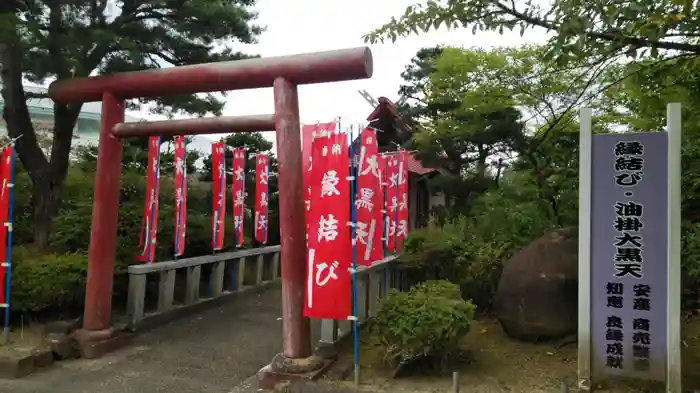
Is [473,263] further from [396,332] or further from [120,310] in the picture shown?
[120,310]

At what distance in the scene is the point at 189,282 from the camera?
31.7ft

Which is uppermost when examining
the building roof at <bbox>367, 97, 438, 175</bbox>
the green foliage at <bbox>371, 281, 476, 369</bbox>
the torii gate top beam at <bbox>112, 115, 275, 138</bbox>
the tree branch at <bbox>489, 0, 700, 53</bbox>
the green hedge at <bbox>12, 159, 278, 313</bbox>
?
the building roof at <bbox>367, 97, 438, 175</bbox>

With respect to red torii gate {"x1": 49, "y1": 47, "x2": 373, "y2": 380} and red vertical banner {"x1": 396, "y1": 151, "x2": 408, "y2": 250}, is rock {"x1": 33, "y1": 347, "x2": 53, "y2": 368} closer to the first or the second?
red torii gate {"x1": 49, "y1": 47, "x2": 373, "y2": 380}

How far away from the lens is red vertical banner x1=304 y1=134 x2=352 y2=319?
18.0 ft

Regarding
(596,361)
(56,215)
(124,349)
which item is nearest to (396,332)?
(596,361)

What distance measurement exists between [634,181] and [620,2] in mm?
1728

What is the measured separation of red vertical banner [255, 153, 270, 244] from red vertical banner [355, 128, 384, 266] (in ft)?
19.1

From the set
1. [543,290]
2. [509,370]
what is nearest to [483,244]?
[543,290]

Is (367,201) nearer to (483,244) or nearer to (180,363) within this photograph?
(180,363)

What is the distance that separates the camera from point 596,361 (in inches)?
205

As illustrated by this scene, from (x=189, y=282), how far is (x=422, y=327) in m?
5.66

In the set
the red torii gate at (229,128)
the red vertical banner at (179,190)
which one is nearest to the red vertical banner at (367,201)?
the red torii gate at (229,128)

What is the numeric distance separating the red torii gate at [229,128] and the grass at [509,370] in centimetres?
83

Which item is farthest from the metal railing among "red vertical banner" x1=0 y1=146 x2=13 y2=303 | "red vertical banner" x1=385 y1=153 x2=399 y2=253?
"red vertical banner" x1=385 y1=153 x2=399 y2=253
